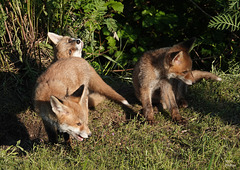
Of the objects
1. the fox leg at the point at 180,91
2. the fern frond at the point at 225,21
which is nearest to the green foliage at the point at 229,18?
the fern frond at the point at 225,21

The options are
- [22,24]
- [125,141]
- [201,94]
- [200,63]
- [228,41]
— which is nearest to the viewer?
[125,141]

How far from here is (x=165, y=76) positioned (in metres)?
4.49

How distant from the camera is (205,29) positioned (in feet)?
20.7

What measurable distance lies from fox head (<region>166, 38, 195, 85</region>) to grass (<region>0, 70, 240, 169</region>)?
0.63m

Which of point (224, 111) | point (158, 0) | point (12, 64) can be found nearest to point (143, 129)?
point (224, 111)

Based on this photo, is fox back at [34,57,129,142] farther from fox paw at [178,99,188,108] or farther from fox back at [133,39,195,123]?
fox paw at [178,99,188,108]

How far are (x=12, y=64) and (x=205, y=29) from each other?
414cm

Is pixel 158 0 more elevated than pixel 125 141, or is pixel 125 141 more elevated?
pixel 158 0

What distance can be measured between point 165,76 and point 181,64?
31 cm

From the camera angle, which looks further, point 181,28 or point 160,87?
point 181,28

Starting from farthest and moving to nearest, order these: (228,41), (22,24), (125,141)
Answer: (228,41) < (22,24) < (125,141)

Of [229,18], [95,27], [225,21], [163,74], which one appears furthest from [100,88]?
[229,18]

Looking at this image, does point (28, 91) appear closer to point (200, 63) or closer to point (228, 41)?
point (200, 63)

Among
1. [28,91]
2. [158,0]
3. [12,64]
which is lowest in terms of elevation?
[28,91]
